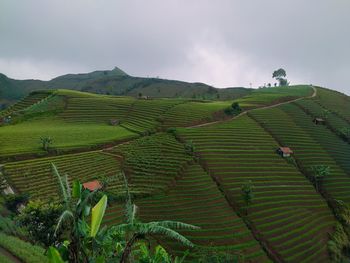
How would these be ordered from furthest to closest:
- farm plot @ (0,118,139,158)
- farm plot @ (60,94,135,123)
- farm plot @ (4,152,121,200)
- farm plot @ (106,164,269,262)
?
farm plot @ (60,94,135,123), farm plot @ (0,118,139,158), farm plot @ (4,152,121,200), farm plot @ (106,164,269,262)

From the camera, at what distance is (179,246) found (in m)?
31.3

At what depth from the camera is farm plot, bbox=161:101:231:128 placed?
62.3 meters

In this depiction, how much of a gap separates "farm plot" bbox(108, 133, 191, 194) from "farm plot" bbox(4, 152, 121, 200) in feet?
7.32

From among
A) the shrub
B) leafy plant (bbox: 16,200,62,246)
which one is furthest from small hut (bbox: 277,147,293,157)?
leafy plant (bbox: 16,200,62,246)

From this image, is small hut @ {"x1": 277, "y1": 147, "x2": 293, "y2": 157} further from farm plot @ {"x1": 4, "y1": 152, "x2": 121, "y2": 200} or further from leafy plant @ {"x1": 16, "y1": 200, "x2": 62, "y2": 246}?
leafy plant @ {"x1": 16, "y1": 200, "x2": 62, "y2": 246}

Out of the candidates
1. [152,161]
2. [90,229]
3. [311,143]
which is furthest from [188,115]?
A: [90,229]

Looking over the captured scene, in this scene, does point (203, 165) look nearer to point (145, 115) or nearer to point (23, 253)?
point (145, 115)

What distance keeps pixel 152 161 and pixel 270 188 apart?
1687 cm

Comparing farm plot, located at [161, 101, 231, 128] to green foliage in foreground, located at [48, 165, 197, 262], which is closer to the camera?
green foliage in foreground, located at [48, 165, 197, 262]

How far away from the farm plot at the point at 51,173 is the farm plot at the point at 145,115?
14.7m

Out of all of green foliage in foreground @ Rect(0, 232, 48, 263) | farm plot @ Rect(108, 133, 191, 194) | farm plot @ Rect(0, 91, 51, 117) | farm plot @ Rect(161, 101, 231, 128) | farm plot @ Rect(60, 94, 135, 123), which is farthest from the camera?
farm plot @ Rect(0, 91, 51, 117)

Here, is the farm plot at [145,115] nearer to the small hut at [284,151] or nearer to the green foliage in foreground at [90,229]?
the small hut at [284,151]

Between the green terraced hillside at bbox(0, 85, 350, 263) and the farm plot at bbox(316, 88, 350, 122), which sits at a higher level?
the farm plot at bbox(316, 88, 350, 122)

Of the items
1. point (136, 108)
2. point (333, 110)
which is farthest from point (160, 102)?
point (333, 110)
